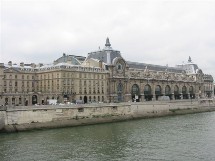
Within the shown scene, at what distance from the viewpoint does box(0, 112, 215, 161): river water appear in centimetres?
4234

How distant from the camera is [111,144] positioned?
49906 mm

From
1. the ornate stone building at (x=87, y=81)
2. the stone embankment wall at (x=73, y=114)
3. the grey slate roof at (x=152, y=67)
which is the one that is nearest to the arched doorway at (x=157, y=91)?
the ornate stone building at (x=87, y=81)

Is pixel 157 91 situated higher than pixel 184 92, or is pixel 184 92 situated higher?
pixel 157 91

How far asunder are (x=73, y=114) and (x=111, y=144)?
83.6 feet

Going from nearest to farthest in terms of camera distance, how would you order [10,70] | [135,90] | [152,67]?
[10,70]
[135,90]
[152,67]

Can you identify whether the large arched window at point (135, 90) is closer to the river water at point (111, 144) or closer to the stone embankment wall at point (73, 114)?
the stone embankment wall at point (73, 114)

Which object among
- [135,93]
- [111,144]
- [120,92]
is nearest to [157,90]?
[135,93]

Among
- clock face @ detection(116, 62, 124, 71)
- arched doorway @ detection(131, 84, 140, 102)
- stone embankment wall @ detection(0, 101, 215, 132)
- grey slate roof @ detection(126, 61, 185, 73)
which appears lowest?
stone embankment wall @ detection(0, 101, 215, 132)

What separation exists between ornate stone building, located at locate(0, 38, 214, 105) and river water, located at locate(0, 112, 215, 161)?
102ft

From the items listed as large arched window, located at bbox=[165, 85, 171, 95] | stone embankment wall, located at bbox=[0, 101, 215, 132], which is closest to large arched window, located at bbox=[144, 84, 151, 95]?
large arched window, located at bbox=[165, 85, 171, 95]

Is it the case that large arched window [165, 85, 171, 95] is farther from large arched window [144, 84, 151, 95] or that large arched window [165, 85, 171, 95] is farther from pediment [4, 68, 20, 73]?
pediment [4, 68, 20, 73]

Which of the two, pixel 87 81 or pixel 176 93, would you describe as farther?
pixel 176 93

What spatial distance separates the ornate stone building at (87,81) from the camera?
95.3m

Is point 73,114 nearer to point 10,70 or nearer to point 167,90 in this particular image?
point 10,70
